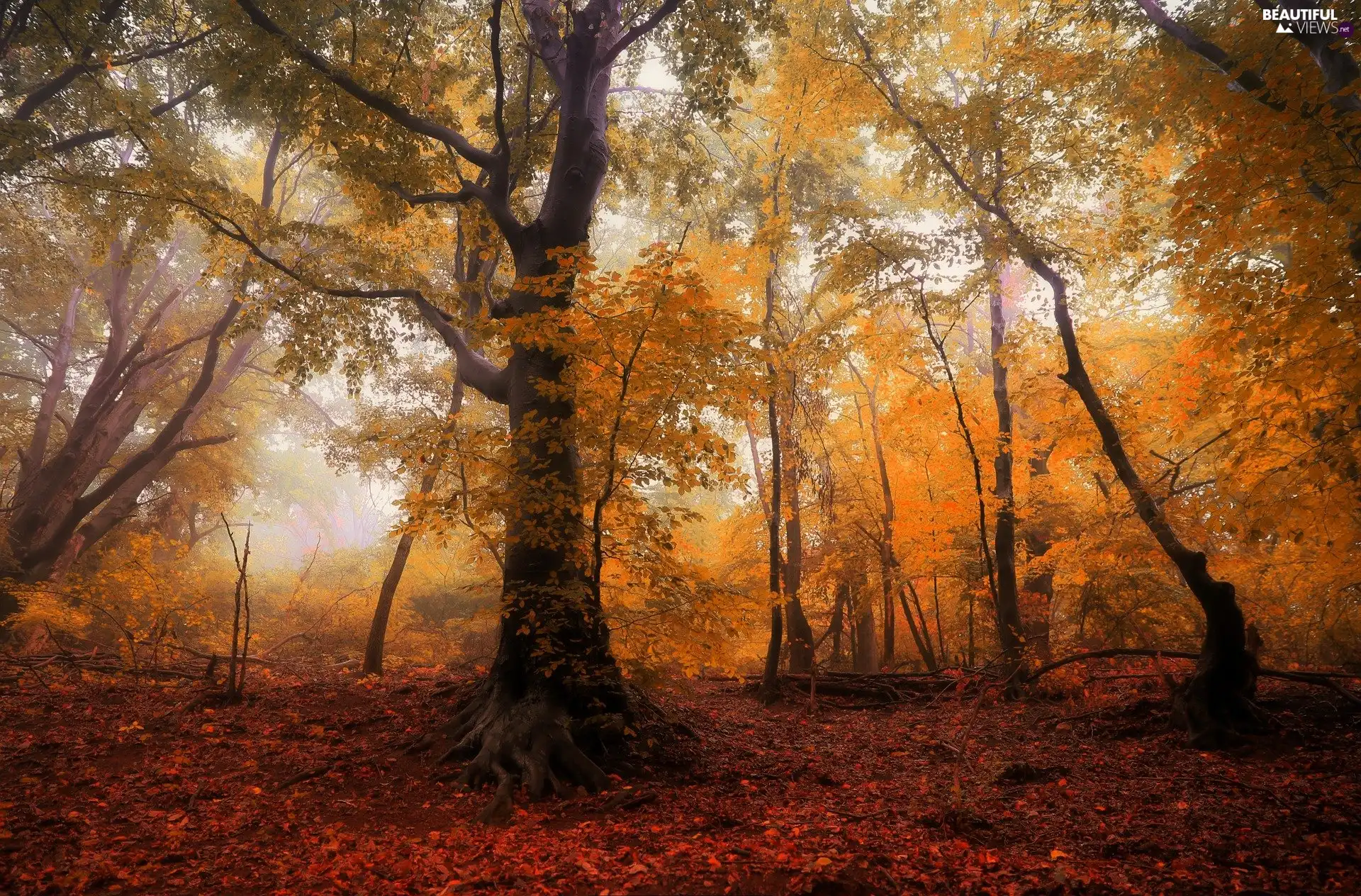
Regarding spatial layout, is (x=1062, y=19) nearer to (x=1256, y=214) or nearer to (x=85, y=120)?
(x=1256, y=214)

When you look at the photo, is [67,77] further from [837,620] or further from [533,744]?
[837,620]

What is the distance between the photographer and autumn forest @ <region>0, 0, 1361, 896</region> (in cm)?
367

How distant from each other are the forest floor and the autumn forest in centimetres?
4

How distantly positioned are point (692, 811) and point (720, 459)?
251cm

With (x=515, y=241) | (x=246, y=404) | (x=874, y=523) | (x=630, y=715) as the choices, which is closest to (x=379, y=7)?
(x=515, y=241)

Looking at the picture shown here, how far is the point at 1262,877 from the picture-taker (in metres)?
2.79

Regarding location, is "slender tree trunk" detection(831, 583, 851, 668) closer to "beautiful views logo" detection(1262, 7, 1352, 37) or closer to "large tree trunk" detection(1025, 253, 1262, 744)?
"large tree trunk" detection(1025, 253, 1262, 744)

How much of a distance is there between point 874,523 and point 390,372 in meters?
10.7

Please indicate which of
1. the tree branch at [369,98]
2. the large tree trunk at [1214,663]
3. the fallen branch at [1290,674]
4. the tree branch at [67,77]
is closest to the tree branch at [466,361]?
the tree branch at [369,98]

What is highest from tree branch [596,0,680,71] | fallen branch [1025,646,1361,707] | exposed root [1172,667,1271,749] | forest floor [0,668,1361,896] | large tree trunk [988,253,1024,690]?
tree branch [596,0,680,71]

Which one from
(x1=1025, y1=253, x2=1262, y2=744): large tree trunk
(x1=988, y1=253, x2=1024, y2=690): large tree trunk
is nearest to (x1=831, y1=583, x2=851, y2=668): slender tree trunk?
(x1=988, y1=253, x2=1024, y2=690): large tree trunk

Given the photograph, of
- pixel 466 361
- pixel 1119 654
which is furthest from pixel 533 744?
pixel 1119 654

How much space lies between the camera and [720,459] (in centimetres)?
457

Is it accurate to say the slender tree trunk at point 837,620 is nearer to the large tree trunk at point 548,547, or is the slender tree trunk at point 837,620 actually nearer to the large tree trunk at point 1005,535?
the large tree trunk at point 1005,535
